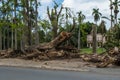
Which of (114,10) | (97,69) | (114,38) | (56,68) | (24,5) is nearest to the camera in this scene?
(97,69)

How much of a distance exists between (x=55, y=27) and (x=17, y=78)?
1870cm

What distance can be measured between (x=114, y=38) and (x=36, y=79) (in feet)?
73.8

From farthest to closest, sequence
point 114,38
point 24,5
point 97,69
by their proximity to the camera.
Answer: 1. point 114,38
2. point 24,5
3. point 97,69

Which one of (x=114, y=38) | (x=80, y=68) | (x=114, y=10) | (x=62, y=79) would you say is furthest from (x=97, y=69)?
(x=114, y=10)

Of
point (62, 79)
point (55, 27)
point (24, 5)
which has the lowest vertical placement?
point (62, 79)

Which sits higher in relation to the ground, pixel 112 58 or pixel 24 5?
pixel 24 5

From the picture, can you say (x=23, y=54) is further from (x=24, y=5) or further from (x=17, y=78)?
(x=17, y=78)

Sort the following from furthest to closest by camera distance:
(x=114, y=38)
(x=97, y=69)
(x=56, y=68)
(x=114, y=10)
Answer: (x=114, y=10), (x=114, y=38), (x=56, y=68), (x=97, y=69)

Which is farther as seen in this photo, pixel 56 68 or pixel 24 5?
pixel 24 5

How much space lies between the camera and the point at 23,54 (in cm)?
2778

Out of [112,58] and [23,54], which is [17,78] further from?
[23,54]

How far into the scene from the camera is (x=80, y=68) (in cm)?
2045

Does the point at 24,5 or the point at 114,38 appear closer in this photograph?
the point at 24,5

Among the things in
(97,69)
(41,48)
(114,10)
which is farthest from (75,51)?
(114,10)
